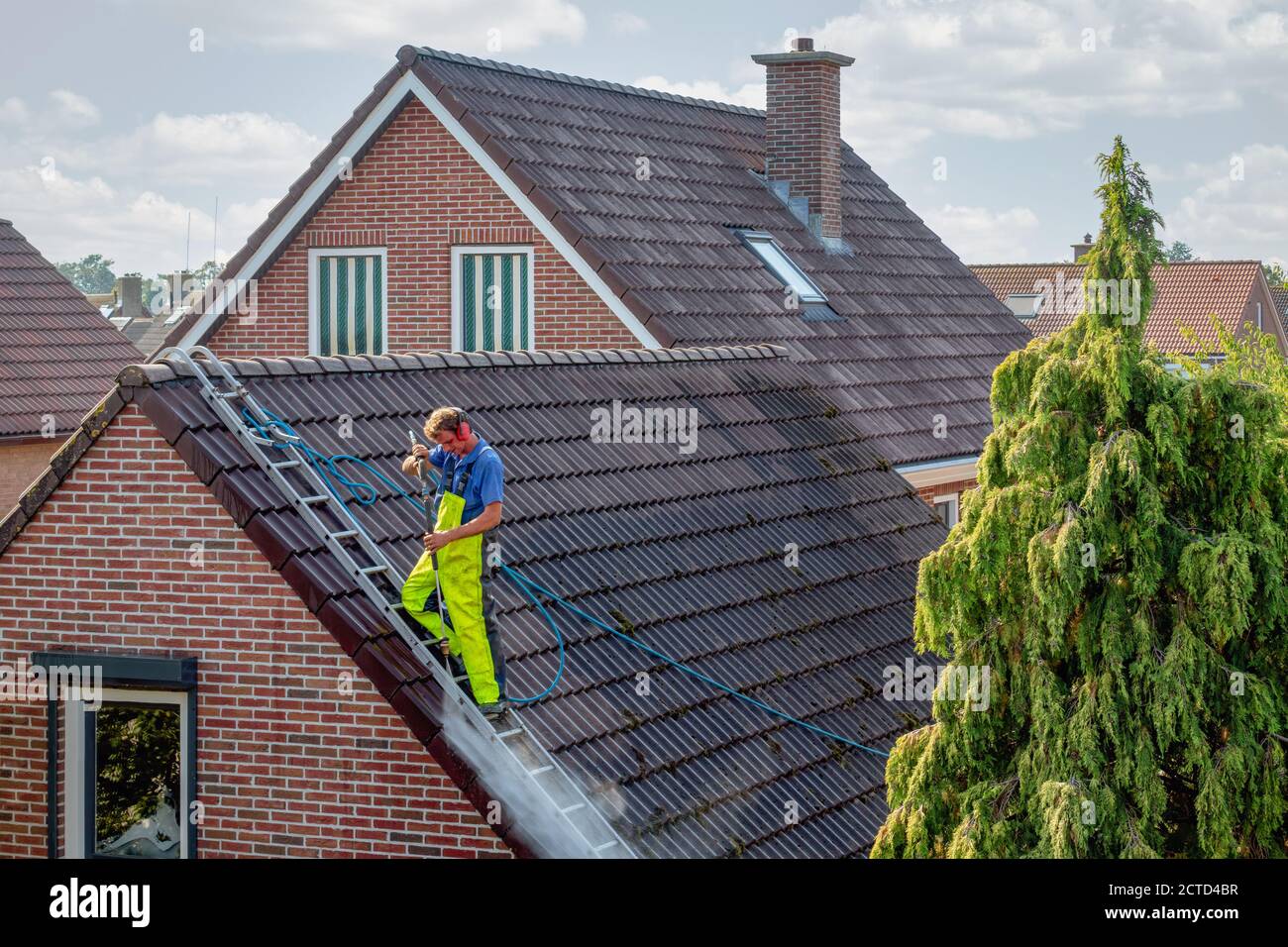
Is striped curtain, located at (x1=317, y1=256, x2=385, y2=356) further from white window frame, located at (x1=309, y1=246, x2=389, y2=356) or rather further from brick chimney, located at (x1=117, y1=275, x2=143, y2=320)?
brick chimney, located at (x1=117, y1=275, x2=143, y2=320)

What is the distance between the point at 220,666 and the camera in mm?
9523

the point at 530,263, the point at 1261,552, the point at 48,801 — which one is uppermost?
the point at 530,263

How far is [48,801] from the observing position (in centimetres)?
999

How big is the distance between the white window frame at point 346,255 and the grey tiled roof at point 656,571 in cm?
571

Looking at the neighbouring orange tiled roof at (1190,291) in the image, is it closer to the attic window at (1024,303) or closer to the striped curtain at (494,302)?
the attic window at (1024,303)

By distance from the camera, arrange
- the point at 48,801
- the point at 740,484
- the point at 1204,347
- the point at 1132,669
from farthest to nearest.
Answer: the point at 1204,347, the point at 740,484, the point at 48,801, the point at 1132,669

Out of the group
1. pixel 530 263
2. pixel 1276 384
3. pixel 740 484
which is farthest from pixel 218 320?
pixel 1276 384

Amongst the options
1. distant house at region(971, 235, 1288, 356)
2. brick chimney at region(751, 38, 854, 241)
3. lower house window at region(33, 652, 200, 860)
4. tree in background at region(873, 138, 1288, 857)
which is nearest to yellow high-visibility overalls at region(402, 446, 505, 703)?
lower house window at region(33, 652, 200, 860)

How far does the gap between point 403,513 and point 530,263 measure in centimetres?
833

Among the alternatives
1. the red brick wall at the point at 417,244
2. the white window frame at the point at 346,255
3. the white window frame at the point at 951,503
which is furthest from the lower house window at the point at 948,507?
the white window frame at the point at 346,255

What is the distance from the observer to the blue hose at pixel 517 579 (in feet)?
32.9

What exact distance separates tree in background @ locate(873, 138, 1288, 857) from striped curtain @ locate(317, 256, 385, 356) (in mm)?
12023

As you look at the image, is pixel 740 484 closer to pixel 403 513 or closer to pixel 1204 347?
pixel 403 513
